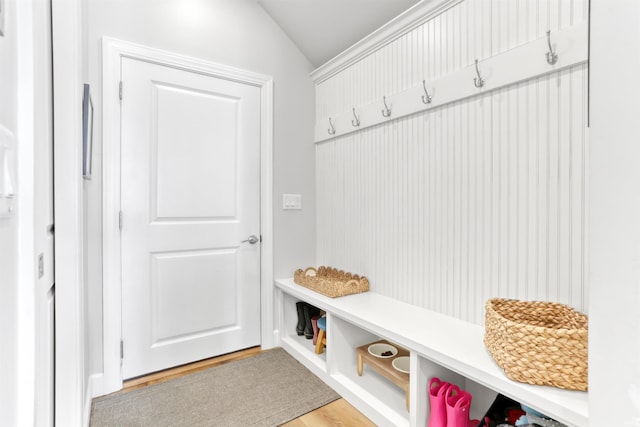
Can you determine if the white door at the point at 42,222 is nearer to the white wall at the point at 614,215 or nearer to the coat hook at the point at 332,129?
the white wall at the point at 614,215

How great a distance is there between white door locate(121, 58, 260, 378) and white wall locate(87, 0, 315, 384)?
0.48 feet

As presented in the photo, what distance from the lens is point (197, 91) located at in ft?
7.34

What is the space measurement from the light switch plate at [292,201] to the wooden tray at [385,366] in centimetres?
114

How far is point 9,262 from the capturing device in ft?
2.44

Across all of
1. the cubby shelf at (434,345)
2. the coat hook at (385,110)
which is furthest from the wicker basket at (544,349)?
the coat hook at (385,110)

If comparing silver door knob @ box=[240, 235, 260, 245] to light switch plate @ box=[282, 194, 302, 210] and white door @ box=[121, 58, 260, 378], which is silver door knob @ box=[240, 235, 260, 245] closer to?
white door @ box=[121, 58, 260, 378]

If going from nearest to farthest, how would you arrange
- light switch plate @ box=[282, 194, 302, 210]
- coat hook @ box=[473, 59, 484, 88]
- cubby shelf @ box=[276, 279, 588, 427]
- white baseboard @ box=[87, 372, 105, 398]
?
cubby shelf @ box=[276, 279, 588, 427], coat hook @ box=[473, 59, 484, 88], white baseboard @ box=[87, 372, 105, 398], light switch plate @ box=[282, 194, 302, 210]

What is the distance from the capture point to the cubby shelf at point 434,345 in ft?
3.36

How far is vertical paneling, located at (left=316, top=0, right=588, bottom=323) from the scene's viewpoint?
4.29 ft

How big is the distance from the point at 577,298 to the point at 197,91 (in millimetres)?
2344

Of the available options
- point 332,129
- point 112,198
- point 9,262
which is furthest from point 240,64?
point 9,262

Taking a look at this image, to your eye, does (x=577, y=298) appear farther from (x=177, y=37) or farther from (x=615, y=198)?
(x=177, y=37)

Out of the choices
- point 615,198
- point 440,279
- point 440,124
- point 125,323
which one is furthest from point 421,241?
point 125,323

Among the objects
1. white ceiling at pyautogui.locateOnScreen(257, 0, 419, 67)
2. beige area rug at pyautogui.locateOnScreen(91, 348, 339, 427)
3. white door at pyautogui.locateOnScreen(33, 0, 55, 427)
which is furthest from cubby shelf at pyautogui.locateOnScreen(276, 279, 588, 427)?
white ceiling at pyautogui.locateOnScreen(257, 0, 419, 67)
